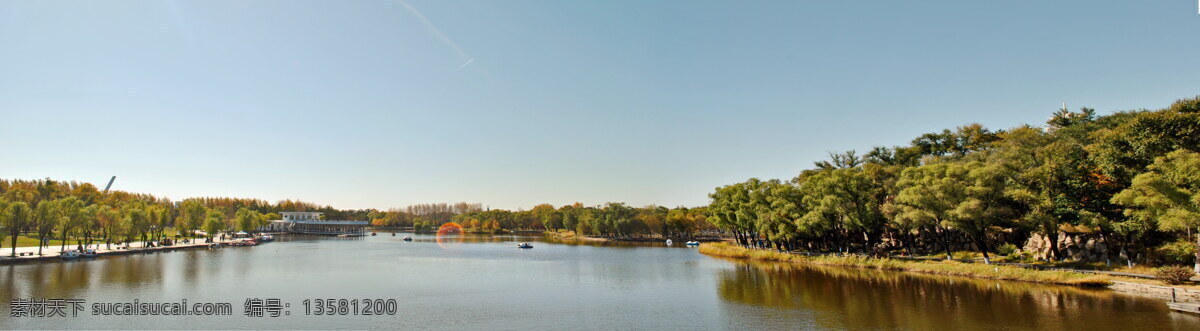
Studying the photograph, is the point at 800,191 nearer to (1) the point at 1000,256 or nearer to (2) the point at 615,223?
(1) the point at 1000,256

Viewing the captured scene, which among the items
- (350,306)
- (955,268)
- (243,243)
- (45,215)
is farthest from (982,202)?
(243,243)

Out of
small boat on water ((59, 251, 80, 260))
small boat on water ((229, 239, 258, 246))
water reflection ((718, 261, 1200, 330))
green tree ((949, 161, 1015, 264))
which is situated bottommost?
water reflection ((718, 261, 1200, 330))

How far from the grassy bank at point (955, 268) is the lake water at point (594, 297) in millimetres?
1801

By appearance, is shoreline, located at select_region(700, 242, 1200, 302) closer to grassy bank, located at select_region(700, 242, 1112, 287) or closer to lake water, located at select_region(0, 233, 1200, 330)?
grassy bank, located at select_region(700, 242, 1112, 287)

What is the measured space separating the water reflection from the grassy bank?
4.48 feet

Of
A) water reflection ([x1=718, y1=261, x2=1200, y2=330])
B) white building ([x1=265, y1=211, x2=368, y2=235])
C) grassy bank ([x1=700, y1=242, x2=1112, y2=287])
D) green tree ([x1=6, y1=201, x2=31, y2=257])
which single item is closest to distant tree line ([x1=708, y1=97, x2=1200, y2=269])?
grassy bank ([x1=700, y1=242, x2=1112, y2=287])

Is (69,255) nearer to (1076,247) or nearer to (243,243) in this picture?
(243,243)

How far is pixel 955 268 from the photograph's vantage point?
4403 centimetres

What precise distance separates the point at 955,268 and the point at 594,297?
97.9 ft

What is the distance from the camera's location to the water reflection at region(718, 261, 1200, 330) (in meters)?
25.2

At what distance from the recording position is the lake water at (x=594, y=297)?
26.5m

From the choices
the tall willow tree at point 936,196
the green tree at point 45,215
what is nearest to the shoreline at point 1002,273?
the tall willow tree at point 936,196

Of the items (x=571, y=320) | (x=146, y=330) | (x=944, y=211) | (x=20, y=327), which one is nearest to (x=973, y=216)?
(x=944, y=211)

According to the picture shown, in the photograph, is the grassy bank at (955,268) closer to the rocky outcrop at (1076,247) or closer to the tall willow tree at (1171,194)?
the tall willow tree at (1171,194)
